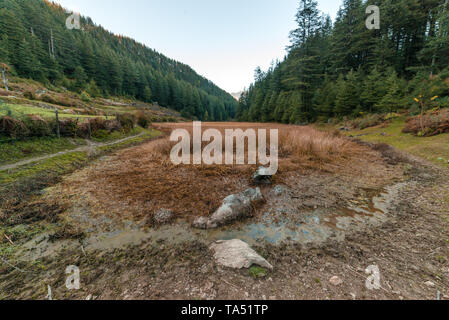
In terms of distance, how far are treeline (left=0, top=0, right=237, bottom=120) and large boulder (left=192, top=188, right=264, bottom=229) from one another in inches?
1676

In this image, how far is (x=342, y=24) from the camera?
25.0m

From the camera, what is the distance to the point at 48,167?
583cm

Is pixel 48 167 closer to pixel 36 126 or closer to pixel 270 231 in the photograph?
pixel 36 126

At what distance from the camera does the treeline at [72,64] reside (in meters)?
29.9

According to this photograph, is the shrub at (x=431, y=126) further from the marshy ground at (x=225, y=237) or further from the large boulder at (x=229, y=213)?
the large boulder at (x=229, y=213)

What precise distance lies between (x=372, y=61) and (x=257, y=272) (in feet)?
109

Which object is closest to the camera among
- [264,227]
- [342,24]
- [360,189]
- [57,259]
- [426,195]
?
[57,259]

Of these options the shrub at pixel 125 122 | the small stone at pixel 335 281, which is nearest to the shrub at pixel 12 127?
the shrub at pixel 125 122

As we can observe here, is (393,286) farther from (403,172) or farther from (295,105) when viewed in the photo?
(295,105)

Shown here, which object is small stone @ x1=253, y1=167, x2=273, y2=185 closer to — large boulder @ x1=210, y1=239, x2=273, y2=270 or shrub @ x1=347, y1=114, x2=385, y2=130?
large boulder @ x1=210, y1=239, x2=273, y2=270

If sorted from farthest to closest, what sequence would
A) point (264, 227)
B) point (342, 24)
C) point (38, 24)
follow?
1. point (38, 24)
2. point (342, 24)
3. point (264, 227)

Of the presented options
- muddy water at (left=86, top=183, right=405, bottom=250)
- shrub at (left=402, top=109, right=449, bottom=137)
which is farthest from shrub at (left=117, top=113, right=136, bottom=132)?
shrub at (left=402, top=109, right=449, bottom=137)

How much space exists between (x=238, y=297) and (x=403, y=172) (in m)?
7.90
